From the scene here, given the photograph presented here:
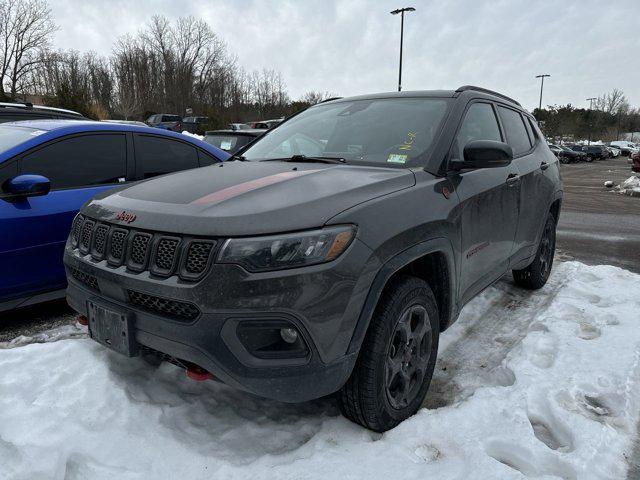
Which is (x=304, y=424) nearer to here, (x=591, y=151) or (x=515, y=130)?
(x=515, y=130)

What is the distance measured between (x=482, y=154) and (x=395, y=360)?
4.07 ft

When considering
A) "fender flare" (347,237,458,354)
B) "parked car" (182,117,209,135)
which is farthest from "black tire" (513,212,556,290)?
"parked car" (182,117,209,135)

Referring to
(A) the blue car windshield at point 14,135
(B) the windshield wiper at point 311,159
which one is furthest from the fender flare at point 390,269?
(A) the blue car windshield at point 14,135

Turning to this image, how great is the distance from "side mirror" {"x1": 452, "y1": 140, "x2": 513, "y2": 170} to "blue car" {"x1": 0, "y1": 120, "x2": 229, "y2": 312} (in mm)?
2742

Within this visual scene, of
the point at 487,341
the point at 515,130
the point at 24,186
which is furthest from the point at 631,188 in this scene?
the point at 24,186

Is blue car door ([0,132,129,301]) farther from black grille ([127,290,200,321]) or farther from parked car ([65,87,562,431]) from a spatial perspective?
black grille ([127,290,200,321])

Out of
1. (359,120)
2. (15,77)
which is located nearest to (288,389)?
(359,120)

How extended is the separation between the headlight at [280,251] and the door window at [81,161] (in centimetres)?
243

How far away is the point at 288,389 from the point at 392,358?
614 mm

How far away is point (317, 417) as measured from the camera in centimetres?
254

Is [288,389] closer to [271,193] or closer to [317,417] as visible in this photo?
[317,417]

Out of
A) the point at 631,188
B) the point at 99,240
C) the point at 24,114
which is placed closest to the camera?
the point at 99,240

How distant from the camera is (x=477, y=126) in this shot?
337 centimetres

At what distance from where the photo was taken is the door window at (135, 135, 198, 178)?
428 centimetres
